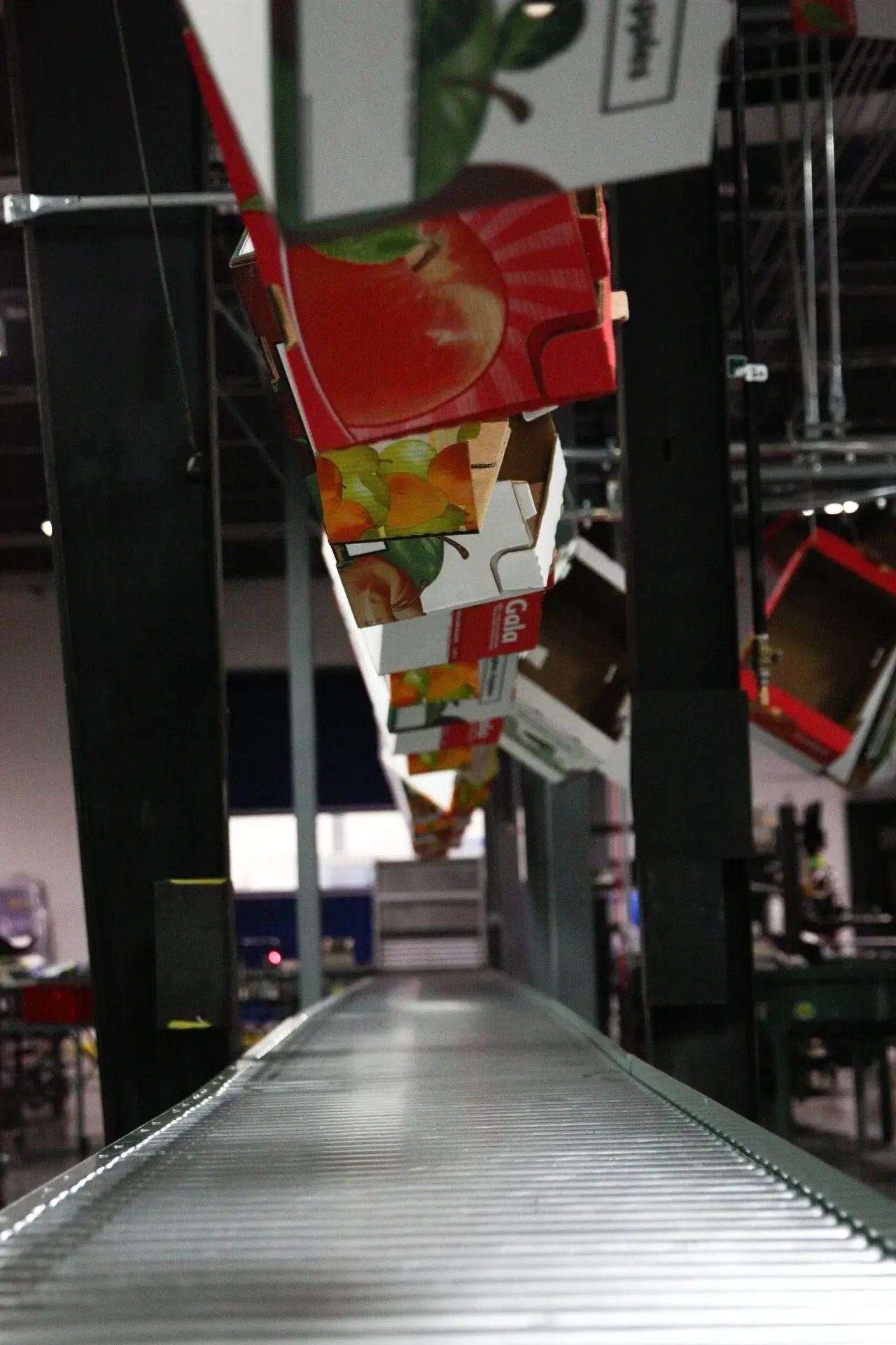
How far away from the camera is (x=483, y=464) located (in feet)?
9.31

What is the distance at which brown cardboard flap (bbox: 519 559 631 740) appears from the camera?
23.0ft

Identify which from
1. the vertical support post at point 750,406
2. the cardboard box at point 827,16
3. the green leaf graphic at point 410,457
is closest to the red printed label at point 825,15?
the cardboard box at point 827,16

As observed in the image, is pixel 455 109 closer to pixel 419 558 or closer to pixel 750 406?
pixel 419 558

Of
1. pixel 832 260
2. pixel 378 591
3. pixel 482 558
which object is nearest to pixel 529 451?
pixel 482 558

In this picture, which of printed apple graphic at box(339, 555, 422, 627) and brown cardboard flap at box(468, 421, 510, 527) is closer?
brown cardboard flap at box(468, 421, 510, 527)

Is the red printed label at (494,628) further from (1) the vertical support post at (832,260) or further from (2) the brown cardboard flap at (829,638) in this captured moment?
(2) the brown cardboard flap at (829,638)

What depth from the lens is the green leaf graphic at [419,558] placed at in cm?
332

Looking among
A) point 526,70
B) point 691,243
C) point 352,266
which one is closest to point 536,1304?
point 526,70

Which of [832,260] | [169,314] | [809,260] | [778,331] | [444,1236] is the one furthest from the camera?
[778,331]

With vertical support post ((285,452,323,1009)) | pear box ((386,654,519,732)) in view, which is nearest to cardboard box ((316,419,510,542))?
pear box ((386,654,519,732))

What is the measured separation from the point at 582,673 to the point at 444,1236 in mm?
5120

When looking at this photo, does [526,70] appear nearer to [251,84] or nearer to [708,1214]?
[251,84]

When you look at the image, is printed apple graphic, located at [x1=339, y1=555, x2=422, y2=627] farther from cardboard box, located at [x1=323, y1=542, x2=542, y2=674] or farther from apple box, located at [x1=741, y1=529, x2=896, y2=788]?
apple box, located at [x1=741, y1=529, x2=896, y2=788]

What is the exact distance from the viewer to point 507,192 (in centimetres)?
153
